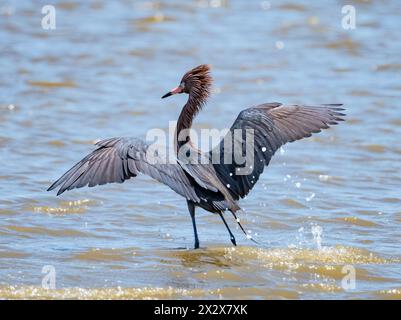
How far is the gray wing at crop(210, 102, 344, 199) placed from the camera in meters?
10.0

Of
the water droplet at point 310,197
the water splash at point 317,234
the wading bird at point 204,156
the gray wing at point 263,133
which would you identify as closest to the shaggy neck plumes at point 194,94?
the wading bird at point 204,156

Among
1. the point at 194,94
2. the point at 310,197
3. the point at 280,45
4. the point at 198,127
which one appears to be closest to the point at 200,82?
the point at 194,94

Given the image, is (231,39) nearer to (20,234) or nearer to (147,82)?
Answer: (147,82)

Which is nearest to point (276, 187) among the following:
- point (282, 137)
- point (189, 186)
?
point (282, 137)

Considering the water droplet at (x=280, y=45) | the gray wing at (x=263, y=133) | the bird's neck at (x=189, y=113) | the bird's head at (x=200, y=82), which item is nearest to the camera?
the gray wing at (x=263, y=133)

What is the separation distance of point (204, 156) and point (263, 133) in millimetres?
669

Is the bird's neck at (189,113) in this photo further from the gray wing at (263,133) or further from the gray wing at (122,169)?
the gray wing at (122,169)

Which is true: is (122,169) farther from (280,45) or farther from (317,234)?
(280,45)

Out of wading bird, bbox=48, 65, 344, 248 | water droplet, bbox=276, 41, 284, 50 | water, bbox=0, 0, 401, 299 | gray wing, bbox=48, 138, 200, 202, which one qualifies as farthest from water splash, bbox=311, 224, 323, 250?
water droplet, bbox=276, 41, 284, 50

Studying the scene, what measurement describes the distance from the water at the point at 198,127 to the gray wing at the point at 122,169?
0.78m

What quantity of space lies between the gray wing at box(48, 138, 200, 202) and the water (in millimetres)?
782

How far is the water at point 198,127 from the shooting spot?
9.21 metres

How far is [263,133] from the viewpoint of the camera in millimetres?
10094

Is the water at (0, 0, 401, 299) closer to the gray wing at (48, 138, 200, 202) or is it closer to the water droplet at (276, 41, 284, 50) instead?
the water droplet at (276, 41, 284, 50)
